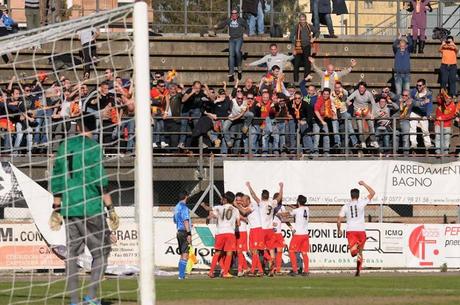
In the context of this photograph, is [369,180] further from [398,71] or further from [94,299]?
[94,299]

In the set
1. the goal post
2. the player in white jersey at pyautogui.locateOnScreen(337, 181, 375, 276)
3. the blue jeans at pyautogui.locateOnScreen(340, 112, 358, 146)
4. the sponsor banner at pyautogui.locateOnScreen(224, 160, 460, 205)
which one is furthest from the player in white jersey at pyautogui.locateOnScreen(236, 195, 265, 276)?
the goal post

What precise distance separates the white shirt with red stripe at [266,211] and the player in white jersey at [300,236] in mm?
542

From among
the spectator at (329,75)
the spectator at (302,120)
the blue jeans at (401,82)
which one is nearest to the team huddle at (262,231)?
the spectator at (302,120)

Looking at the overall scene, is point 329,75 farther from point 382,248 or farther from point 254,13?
point 382,248

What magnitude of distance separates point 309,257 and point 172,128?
4.40m

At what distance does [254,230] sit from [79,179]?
14.6 meters

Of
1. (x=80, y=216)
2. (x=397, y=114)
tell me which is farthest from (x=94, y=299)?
(x=397, y=114)

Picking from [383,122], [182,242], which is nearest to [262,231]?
[182,242]

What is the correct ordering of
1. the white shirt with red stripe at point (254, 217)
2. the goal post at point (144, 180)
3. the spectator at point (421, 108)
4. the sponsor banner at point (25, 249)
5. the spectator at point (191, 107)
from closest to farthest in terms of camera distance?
the goal post at point (144, 180)
the sponsor banner at point (25, 249)
the white shirt with red stripe at point (254, 217)
the spectator at point (191, 107)
the spectator at point (421, 108)

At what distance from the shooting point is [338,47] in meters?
38.9

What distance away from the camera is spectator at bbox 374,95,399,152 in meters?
33.3

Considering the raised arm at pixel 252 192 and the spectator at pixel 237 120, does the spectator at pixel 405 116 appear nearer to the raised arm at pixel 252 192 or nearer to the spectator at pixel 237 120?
the spectator at pixel 237 120

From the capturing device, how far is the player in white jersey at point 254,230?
29.8m

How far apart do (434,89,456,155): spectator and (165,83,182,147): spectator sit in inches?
241
